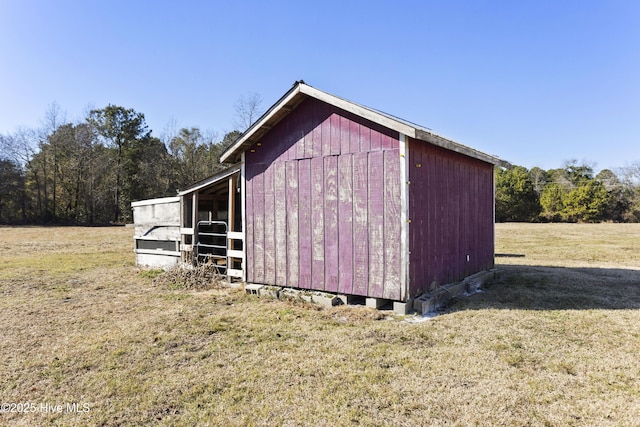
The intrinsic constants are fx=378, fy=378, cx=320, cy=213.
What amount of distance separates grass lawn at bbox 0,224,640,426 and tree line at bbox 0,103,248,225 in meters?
30.8

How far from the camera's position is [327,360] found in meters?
4.18

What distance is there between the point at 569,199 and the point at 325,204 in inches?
1656

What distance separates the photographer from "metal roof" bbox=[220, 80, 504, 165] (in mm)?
5797

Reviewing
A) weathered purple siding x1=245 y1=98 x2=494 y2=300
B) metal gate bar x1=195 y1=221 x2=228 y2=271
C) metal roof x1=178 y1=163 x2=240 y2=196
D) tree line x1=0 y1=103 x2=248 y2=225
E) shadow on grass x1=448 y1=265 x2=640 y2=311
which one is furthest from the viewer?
tree line x1=0 y1=103 x2=248 y2=225

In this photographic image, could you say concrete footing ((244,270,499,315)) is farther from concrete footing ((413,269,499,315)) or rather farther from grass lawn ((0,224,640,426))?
grass lawn ((0,224,640,426))

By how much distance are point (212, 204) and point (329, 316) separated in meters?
5.67

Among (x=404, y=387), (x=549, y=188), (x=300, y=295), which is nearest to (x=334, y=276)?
(x=300, y=295)

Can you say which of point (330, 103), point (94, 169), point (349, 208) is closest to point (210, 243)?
point (349, 208)

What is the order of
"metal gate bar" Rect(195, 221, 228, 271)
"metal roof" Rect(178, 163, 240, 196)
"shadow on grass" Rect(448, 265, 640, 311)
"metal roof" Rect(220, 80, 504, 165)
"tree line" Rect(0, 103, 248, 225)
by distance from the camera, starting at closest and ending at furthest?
"metal roof" Rect(220, 80, 504, 165)
"shadow on grass" Rect(448, 265, 640, 311)
"metal roof" Rect(178, 163, 240, 196)
"metal gate bar" Rect(195, 221, 228, 271)
"tree line" Rect(0, 103, 248, 225)

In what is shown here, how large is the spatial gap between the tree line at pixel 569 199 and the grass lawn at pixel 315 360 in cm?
3644

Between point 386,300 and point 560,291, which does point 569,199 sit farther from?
point 386,300

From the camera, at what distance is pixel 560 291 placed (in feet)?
24.5

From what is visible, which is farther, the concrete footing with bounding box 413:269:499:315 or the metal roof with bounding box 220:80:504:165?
the concrete footing with bounding box 413:269:499:315

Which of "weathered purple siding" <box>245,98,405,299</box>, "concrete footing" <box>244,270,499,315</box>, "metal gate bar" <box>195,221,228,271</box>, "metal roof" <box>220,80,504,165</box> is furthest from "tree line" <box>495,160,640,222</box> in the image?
"weathered purple siding" <box>245,98,405,299</box>
